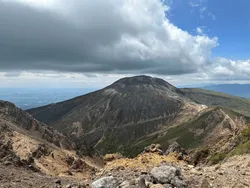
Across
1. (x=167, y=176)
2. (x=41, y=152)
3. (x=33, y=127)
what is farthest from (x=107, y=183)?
(x=33, y=127)

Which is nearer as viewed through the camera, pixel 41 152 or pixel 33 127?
pixel 41 152

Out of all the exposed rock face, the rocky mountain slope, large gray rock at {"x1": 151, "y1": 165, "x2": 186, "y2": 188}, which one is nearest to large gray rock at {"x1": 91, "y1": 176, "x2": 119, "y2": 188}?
large gray rock at {"x1": 151, "y1": 165, "x2": 186, "y2": 188}

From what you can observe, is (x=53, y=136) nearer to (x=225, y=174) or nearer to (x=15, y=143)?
(x=15, y=143)

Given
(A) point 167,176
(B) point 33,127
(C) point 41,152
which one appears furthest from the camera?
(B) point 33,127

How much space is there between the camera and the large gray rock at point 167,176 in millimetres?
21875

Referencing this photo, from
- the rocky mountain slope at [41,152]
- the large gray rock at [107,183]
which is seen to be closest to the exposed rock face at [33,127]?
the rocky mountain slope at [41,152]

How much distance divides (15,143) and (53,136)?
2044 inches

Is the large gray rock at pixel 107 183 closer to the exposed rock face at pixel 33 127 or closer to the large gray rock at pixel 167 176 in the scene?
the large gray rock at pixel 167 176

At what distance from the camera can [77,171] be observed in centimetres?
8519

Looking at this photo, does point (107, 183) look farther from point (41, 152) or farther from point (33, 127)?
point (33, 127)

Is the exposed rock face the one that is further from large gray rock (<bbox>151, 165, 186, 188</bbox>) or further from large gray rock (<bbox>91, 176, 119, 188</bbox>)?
large gray rock (<bbox>151, 165, 186, 188</bbox>)

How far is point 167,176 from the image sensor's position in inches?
875

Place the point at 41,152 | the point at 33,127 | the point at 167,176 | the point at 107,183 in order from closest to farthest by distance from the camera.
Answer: the point at 167,176 → the point at 107,183 → the point at 41,152 → the point at 33,127

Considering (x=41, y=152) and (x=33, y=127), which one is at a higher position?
(x=41, y=152)
